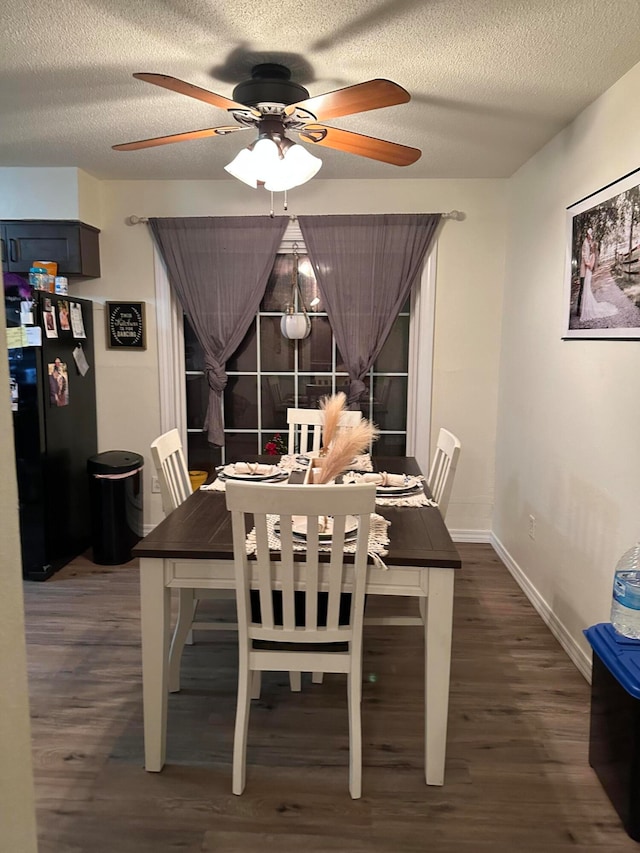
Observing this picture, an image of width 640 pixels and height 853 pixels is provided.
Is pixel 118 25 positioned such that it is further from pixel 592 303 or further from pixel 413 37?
pixel 592 303

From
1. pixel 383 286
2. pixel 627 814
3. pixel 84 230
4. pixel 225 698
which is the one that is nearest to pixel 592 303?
pixel 383 286

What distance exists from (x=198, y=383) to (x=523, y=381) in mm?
2207

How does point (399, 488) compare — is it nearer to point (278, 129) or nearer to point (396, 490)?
point (396, 490)

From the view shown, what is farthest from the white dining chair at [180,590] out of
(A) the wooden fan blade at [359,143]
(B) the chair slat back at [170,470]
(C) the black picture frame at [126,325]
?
(C) the black picture frame at [126,325]

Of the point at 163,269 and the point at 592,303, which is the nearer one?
the point at 592,303

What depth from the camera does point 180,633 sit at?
87.7 inches

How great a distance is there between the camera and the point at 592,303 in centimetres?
249

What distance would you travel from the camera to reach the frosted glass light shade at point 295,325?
394cm

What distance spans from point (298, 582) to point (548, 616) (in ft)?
5.65

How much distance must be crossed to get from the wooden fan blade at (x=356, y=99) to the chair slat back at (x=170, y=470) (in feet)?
4.52

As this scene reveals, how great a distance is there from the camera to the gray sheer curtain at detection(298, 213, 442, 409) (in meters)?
3.80

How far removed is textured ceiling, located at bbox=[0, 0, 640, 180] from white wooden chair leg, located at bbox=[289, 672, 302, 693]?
2.39 m

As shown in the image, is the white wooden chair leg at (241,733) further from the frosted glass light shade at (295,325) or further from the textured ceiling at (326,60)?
the frosted glass light shade at (295,325)

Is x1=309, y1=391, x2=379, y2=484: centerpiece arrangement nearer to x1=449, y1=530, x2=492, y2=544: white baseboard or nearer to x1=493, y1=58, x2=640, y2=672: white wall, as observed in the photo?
x1=493, y1=58, x2=640, y2=672: white wall
